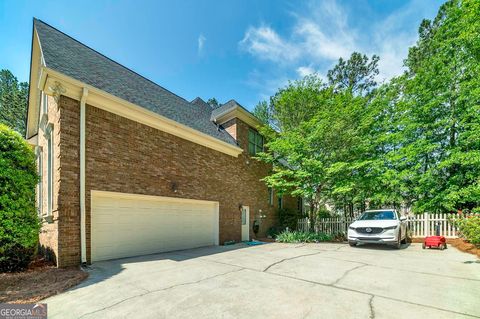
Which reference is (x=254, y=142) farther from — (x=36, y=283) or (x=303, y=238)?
(x=36, y=283)

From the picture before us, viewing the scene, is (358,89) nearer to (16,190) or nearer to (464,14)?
(464,14)

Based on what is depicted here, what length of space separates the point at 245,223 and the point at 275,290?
8813mm

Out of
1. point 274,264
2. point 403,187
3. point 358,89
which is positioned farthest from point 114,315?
point 358,89

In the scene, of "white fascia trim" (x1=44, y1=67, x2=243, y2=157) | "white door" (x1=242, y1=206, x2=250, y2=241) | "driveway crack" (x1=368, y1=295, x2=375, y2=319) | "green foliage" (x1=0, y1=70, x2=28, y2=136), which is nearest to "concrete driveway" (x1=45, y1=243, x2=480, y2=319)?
"driveway crack" (x1=368, y1=295, x2=375, y2=319)

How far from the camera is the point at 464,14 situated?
11.4 meters

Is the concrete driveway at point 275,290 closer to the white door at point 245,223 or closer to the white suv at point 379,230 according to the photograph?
the white suv at point 379,230

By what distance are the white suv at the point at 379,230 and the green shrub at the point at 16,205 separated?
Answer: 1052 centimetres

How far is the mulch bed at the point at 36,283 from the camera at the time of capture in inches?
152

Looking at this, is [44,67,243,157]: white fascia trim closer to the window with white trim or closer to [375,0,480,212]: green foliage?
the window with white trim

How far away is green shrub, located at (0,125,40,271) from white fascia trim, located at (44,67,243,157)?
1.74m

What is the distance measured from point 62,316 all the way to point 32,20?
10.0 meters

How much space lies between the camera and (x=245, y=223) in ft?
42.4

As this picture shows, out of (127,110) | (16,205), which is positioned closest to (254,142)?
(127,110)

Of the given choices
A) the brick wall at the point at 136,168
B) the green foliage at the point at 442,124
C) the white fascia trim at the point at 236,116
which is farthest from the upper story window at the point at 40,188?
the green foliage at the point at 442,124
